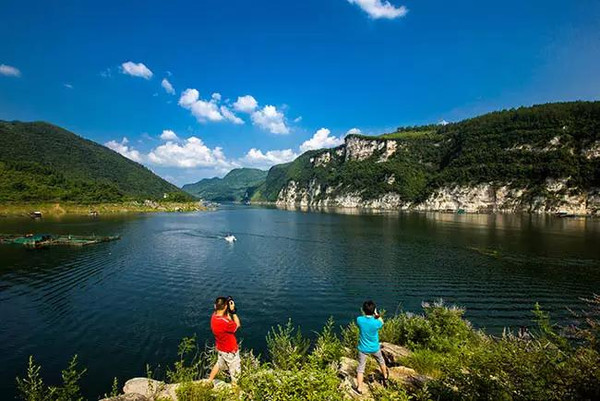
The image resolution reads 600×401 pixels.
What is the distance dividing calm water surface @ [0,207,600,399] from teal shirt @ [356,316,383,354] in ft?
39.0

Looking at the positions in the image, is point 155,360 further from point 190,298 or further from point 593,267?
point 593,267

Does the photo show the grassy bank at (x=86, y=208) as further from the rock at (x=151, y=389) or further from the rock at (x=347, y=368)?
the rock at (x=347, y=368)

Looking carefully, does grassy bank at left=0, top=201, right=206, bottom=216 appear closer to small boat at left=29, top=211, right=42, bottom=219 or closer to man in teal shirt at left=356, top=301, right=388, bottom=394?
small boat at left=29, top=211, right=42, bottom=219

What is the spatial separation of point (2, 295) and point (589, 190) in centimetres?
19742

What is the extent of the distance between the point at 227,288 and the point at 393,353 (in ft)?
76.1

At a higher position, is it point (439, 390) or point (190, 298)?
point (439, 390)

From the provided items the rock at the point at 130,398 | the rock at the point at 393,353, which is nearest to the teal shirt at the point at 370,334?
the rock at the point at 393,353

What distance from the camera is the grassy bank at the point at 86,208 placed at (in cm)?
11525

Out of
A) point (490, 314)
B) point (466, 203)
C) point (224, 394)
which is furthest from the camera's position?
point (466, 203)

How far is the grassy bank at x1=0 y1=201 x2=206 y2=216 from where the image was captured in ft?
378

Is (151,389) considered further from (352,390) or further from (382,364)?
(382,364)

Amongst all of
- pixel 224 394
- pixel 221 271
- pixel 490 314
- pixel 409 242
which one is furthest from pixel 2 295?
pixel 409 242

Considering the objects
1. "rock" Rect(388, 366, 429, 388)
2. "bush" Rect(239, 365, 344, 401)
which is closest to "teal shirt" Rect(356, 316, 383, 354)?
"rock" Rect(388, 366, 429, 388)

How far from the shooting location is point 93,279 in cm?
3553
